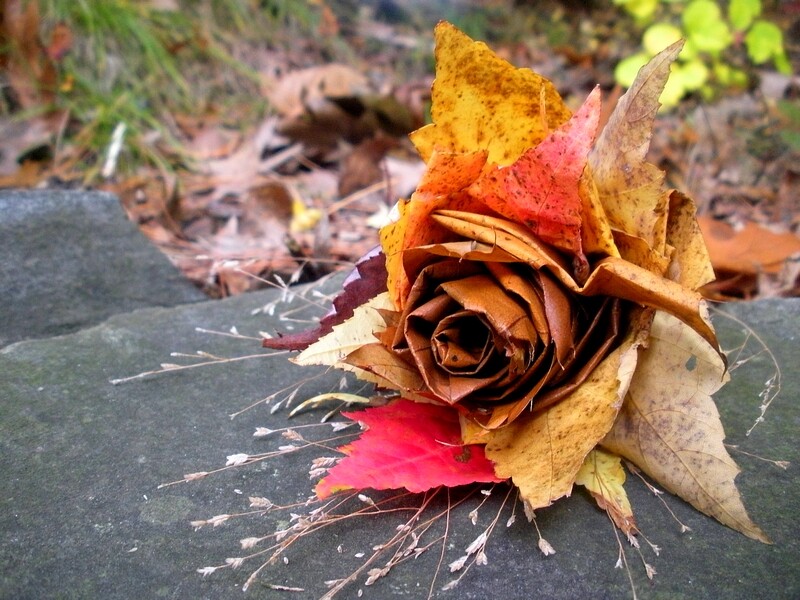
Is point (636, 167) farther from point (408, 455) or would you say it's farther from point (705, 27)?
point (705, 27)

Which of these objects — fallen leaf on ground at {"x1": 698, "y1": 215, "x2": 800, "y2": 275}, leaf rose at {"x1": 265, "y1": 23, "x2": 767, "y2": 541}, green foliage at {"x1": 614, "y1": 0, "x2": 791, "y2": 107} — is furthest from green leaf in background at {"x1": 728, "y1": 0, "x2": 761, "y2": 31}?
leaf rose at {"x1": 265, "y1": 23, "x2": 767, "y2": 541}

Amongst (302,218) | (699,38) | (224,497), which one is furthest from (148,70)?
(224,497)

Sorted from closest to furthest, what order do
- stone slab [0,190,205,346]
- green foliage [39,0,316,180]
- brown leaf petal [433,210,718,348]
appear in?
brown leaf petal [433,210,718,348]
stone slab [0,190,205,346]
green foliage [39,0,316,180]

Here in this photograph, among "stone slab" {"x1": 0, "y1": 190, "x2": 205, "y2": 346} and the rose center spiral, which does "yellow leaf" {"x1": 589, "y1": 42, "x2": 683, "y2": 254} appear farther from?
"stone slab" {"x1": 0, "y1": 190, "x2": 205, "y2": 346}

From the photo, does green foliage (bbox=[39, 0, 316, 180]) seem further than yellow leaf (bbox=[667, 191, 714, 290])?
Yes

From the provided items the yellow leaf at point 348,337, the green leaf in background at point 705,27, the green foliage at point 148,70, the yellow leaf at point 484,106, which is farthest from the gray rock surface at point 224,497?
the green leaf in background at point 705,27

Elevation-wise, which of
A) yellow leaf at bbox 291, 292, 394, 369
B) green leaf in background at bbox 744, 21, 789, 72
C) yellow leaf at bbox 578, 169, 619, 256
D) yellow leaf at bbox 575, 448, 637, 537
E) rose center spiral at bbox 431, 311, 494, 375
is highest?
green leaf in background at bbox 744, 21, 789, 72

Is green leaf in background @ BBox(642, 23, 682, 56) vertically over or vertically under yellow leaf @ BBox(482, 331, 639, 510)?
over

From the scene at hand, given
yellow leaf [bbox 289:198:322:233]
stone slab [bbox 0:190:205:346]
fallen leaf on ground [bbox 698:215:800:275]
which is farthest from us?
yellow leaf [bbox 289:198:322:233]
